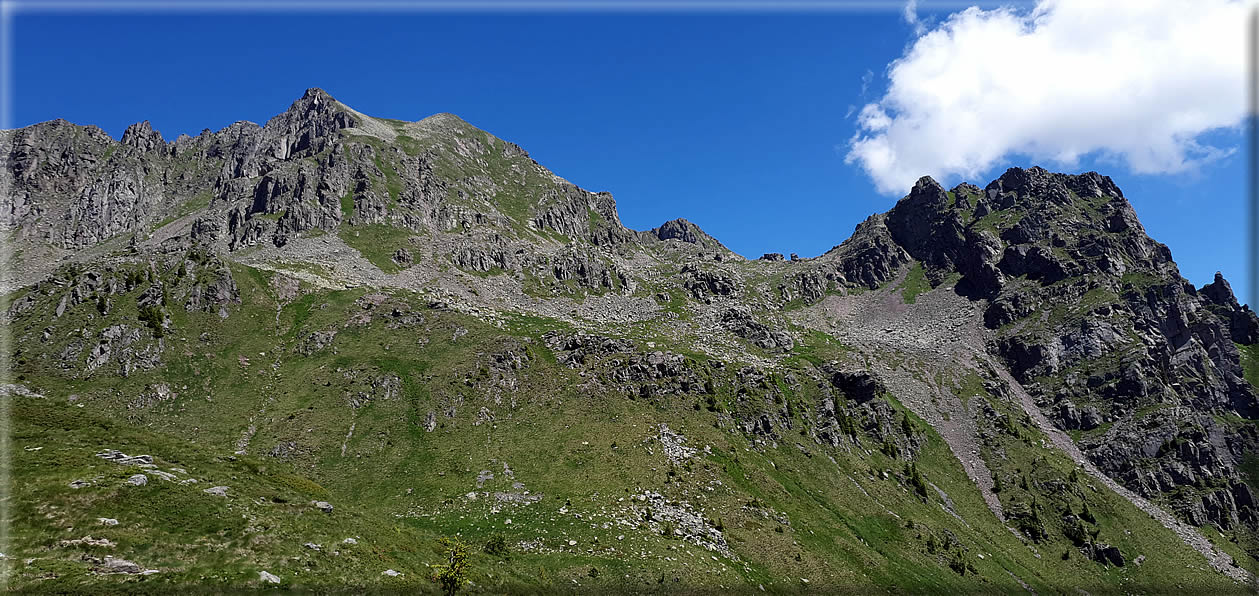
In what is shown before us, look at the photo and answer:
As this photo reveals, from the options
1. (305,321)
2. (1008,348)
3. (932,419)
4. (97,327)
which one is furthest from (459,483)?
(1008,348)

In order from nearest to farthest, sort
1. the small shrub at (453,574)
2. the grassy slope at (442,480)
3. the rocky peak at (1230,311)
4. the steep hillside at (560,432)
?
1. the grassy slope at (442,480)
2. the small shrub at (453,574)
3. the steep hillside at (560,432)
4. the rocky peak at (1230,311)

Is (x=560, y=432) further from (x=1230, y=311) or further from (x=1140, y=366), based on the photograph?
(x=1230, y=311)

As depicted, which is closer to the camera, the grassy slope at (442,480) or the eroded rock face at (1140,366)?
the grassy slope at (442,480)

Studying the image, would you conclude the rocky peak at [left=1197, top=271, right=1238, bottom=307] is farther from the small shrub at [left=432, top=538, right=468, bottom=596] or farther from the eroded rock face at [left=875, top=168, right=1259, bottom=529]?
the small shrub at [left=432, top=538, right=468, bottom=596]

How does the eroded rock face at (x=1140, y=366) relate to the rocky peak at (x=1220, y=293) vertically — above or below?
below

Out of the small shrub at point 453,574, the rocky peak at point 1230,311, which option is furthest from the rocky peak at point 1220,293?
the small shrub at point 453,574

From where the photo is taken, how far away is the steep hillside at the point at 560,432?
3991 centimetres

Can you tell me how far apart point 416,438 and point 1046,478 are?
128 m

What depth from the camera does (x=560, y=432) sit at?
9319cm

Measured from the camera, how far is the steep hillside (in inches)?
1571

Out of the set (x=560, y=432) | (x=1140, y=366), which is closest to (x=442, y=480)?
(x=560, y=432)

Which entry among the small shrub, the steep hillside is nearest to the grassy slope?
the steep hillside

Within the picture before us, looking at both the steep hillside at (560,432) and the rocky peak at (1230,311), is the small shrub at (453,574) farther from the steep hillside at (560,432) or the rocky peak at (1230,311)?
the rocky peak at (1230,311)

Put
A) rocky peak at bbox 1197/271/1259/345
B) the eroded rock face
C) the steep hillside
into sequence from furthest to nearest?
rocky peak at bbox 1197/271/1259/345, the eroded rock face, the steep hillside
